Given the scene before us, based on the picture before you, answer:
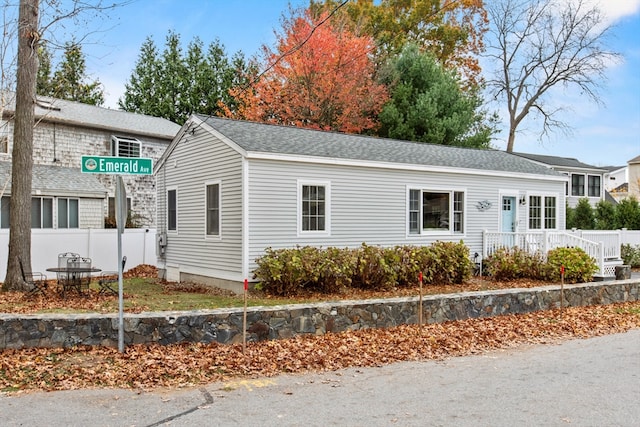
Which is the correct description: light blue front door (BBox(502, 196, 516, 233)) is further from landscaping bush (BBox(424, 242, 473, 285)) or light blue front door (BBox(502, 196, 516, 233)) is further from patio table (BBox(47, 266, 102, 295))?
patio table (BBox(47, 266, 102, 295))

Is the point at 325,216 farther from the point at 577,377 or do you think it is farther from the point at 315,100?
the point at 315,100

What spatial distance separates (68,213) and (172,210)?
5.86m

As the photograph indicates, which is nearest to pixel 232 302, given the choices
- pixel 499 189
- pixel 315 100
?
pixel 499 189

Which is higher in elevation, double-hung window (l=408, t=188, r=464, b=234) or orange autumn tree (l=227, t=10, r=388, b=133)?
orange autumn tree (l=227, t=10, r=388, b=133)

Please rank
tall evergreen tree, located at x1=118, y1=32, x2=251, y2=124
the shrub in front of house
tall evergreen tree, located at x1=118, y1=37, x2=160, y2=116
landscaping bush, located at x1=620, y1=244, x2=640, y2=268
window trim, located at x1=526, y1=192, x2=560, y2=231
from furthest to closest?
tall evergreen tree, located at x1=118, y1=37, x2=160, y2=116 → tall evergreen tree, located at x1=118, y1=32, x2=251, y2=124 → landscaping bush, located at x1=620, y1=244, x2=640, y2=268 → window trim, located at x1=526, y1=192, x2=560, y2=231 → the shrub in front of house

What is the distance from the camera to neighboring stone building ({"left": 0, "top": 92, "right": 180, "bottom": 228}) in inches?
730

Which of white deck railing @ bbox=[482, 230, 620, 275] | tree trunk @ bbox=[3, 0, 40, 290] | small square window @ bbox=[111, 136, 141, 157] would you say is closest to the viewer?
tree trunk @ bbox=[3, 0, 40, 290]

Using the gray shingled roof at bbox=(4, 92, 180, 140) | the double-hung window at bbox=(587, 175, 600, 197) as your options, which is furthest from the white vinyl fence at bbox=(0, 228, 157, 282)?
the double-hung window at bbox=(587, 175, 600, 197)

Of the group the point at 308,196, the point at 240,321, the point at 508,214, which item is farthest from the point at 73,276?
the point at 508,214

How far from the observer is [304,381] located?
21.2 feet

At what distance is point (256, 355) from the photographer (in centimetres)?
734

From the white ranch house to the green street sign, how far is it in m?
4.93

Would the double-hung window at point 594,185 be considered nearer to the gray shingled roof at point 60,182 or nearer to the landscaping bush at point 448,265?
the landscaping bush at point 448,265

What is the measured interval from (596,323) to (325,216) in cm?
628
